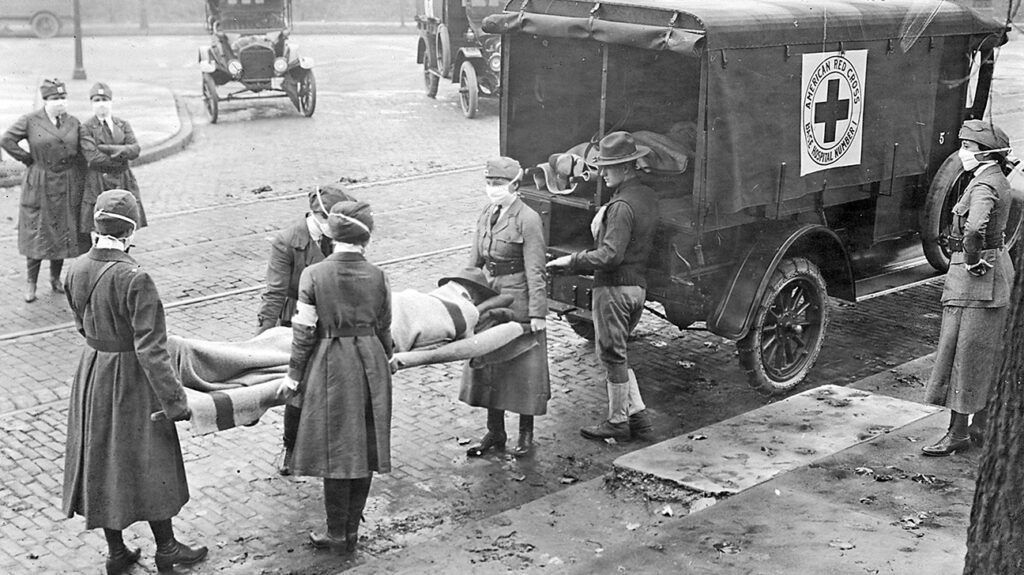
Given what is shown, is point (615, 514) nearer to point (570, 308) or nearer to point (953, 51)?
point (570, 308)

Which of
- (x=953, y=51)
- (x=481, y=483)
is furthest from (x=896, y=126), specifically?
(x=481, y=483)

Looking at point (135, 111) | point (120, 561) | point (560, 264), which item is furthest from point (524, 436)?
point (135, 111)

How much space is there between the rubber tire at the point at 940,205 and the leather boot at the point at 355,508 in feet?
17.4

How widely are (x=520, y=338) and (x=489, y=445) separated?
0.73m

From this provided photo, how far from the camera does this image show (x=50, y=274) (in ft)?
35.4

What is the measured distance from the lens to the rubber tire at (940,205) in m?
9.26

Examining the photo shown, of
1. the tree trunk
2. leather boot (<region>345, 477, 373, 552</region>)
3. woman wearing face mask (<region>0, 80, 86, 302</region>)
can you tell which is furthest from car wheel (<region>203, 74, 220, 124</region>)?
the tree trunk

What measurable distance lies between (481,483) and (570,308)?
1787 millimetres

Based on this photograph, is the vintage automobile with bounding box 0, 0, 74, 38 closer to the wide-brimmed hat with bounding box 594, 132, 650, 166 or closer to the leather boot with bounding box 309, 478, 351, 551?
the wide-brimmed hat with bounding box 594, 132, 650, 166

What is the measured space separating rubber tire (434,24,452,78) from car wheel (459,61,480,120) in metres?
0.44

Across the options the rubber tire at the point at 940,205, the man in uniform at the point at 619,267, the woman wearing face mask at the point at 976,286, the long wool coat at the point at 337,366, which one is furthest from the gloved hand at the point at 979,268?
the long wool coat at the point at 337,366

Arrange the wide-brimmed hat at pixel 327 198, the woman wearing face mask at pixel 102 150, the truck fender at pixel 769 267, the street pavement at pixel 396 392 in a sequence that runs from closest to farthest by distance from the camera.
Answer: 1. the street pavement at pixel 396 392
2. the wide-brimmed hat at pixel 327 198
3. the truck fender at pixel 769 267
4. the woman wearing face mask at pixel 102 150

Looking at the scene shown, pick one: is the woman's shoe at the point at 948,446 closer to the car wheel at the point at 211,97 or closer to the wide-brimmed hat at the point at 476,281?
the wide-brimmed hat at the point at 476,281

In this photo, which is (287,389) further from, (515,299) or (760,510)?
(760,510)
